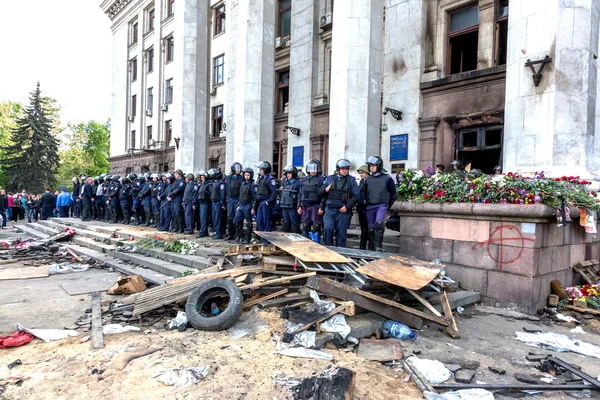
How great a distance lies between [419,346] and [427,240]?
117 inches

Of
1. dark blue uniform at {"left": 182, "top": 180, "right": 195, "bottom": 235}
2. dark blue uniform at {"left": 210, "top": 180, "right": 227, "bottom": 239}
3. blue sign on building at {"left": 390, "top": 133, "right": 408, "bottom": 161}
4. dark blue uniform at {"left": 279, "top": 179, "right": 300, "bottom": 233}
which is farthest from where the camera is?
blue sign on building at {"left": 390, "top": 133, "right": 408, "bottom": 161}

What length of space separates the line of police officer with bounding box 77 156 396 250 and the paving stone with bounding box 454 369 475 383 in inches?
161

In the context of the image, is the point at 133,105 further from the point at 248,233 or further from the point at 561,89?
the point at 561,89

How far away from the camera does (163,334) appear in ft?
15.8

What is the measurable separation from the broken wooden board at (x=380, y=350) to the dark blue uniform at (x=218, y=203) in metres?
7.25

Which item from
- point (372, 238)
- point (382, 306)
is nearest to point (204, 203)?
point (372, 238)

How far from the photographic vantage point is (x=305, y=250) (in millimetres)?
6055

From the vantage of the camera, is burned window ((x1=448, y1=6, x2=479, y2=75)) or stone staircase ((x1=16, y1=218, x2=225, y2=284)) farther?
burned window ((x1=448, y1=6, x2=479, y2=75))

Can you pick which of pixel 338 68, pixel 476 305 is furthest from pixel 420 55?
pixel 476 305

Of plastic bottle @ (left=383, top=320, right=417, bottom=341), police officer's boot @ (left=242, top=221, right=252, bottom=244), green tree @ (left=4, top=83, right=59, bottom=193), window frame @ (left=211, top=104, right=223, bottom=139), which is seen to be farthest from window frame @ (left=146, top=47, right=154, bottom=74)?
plastic bottle @ (left=383, top=320, right=417, bottom=341)

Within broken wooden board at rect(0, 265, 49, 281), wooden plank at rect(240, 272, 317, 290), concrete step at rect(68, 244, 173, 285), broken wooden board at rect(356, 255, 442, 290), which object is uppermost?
broken wooden board at rect(356, 255, 442, 290)

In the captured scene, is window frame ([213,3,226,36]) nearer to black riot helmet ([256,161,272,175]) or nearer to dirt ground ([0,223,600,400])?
black riot helmet ([256,161,272,175])

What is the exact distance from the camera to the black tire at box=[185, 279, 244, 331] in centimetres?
485

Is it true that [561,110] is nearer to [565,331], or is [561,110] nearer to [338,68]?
[565,331]
